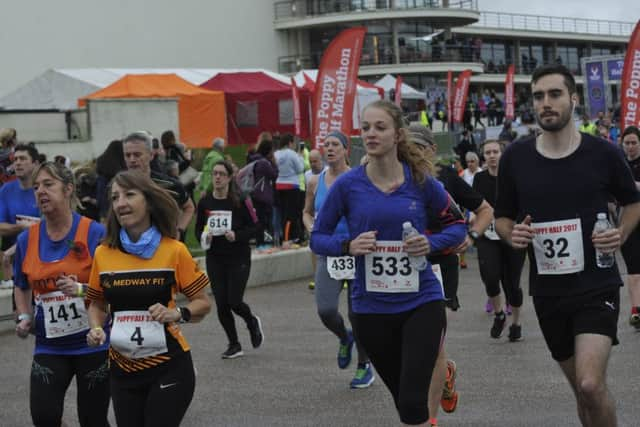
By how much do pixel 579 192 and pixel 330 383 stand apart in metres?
3.86

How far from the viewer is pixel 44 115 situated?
29.4 metres

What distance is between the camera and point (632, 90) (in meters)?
18.2

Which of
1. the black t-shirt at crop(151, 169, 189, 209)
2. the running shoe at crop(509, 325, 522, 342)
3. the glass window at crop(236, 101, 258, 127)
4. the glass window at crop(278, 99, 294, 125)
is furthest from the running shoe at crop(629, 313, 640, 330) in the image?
the glass window at crop(278, 99, 294, 125)

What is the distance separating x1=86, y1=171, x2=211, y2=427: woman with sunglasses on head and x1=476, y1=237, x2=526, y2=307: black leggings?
5.54m

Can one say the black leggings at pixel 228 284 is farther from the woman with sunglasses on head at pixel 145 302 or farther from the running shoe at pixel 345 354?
the woman with sunglasses on head at pixel 145 302

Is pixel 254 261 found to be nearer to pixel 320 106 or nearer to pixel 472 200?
pixel 320 106

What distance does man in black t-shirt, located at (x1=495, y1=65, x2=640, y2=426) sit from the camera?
18.7 feet

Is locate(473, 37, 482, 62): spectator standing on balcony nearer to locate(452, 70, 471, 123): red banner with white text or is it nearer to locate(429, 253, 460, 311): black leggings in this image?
locate(452, 70, 471, 123): red banner with white text

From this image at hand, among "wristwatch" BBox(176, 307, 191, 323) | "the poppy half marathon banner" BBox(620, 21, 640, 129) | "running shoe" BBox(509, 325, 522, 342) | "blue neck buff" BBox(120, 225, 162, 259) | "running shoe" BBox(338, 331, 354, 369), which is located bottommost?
"running shoe" BBox(509, 325, 522, 342)

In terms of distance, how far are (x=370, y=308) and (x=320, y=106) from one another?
12.1m

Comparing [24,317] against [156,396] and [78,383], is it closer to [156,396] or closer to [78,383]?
[78,383]

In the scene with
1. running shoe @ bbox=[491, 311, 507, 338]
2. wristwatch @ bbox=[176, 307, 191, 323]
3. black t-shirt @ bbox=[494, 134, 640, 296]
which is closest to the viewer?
wristwatch @ bbox=[176, 307, 191, 323]

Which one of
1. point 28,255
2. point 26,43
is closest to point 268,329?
point 28,255

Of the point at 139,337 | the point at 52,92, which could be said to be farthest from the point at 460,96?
the point at 139,337
